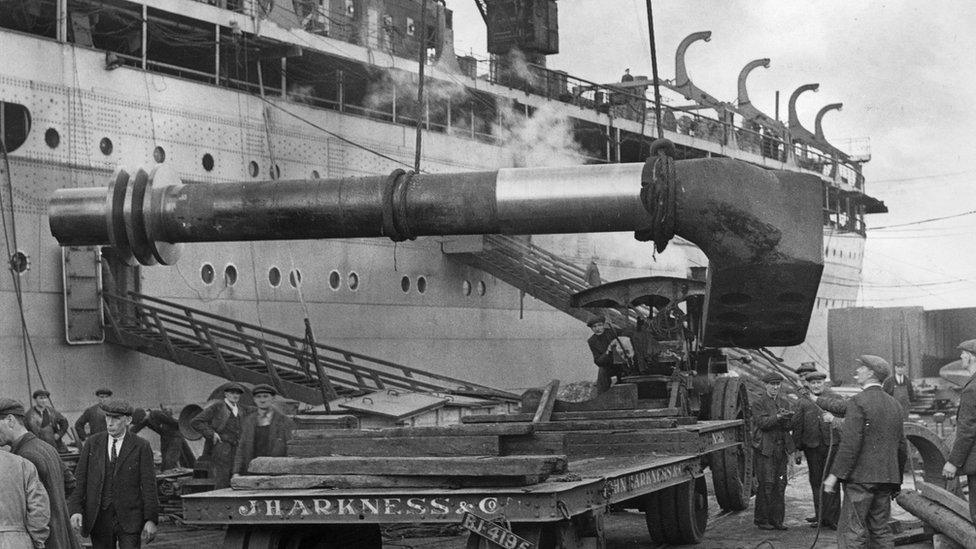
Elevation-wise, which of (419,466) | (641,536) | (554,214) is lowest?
(641,536)

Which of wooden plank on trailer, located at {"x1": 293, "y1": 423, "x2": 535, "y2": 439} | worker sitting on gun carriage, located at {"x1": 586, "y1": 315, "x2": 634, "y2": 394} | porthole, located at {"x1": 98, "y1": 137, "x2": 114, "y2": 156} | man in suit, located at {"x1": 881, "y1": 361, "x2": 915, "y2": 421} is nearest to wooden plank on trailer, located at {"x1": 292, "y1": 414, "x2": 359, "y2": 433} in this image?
wooden plank on trailer, located at {"x1": 293, "y1": 423, "x2": 535, "y2": 439}

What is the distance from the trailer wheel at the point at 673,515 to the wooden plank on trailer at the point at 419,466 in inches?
142

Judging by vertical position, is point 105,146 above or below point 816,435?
above

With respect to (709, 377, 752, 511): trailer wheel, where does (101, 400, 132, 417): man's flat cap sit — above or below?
above

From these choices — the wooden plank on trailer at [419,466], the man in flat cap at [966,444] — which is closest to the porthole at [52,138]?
the wooden plank on trailer at [419,466]

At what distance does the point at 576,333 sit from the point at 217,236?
23456 millimetres

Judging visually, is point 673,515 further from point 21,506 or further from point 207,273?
point 207,273

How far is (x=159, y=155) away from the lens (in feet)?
61.8

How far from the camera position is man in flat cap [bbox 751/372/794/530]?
11789 mm

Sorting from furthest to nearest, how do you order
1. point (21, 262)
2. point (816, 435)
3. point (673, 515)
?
point (21, 262) < point (816, 435) < point (673, 515)

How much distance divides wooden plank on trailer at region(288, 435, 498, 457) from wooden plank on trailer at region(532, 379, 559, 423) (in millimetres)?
1785

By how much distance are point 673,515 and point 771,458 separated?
6.67 ft

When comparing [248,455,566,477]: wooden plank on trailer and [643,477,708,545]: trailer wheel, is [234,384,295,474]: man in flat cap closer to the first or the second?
[248,455,566,477]: wooden plank on trailer

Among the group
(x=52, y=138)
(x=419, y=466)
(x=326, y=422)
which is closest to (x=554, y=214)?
(x=419, y=466)
